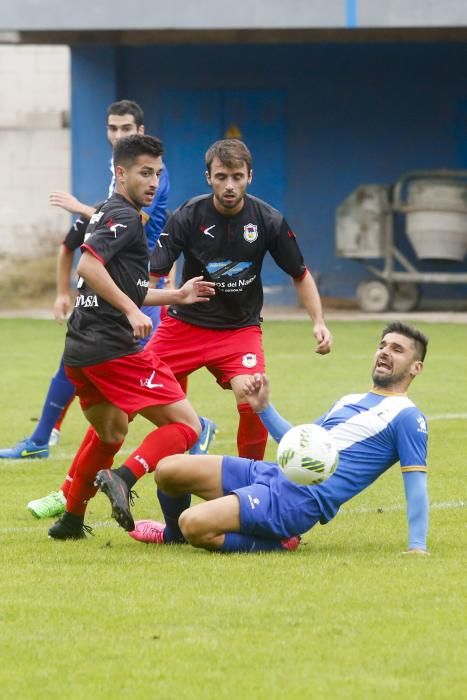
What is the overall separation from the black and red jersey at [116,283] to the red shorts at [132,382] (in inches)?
1.6

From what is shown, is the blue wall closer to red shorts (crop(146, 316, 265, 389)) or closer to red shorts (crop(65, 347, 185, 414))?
red shorts (crop(146, 316, 265, 389))

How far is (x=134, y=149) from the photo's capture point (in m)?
6.70

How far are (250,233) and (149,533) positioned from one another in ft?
6.09

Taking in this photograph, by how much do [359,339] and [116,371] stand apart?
11.5 metres

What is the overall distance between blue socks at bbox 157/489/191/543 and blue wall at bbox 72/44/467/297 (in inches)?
654

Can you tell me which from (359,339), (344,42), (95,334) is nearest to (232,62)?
(344,42)

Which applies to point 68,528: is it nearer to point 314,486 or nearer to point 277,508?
point 277,508

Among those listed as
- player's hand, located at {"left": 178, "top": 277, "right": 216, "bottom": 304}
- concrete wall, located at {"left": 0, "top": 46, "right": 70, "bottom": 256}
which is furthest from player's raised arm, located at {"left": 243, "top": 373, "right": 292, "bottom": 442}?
concrete wall, located at {"left": 0, "top": 46, "right": 70, "bottom": 256}

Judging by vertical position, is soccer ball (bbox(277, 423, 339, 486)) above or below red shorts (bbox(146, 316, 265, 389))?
below

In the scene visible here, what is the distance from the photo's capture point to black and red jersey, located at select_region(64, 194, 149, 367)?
6590mm

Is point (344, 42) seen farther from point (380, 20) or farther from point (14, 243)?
point (14, 243)

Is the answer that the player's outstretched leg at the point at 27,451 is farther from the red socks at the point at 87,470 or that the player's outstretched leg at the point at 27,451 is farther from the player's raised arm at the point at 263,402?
the player's raised arm at the point at 263,402

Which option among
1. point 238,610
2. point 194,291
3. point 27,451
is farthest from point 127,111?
point 238,610

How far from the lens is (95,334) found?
666cm
